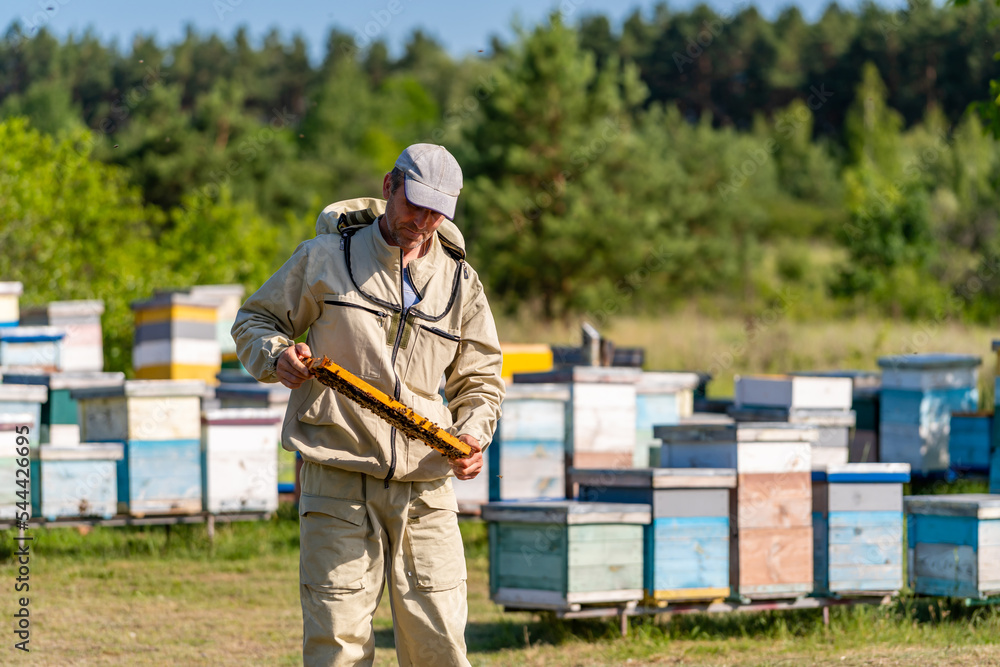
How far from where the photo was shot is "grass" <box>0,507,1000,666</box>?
5578 millimetres

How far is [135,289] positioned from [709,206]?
21.1 m

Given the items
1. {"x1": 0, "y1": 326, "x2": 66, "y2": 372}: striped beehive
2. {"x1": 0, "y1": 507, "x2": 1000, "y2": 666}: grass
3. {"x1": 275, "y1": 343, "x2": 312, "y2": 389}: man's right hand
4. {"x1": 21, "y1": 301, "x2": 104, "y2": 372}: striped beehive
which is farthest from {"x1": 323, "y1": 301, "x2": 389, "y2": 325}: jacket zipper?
{"x1": 21, "y1": 301, "x2": 104, "y2": 372}: striped beehive

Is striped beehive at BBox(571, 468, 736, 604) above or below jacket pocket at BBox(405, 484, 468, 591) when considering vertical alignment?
below

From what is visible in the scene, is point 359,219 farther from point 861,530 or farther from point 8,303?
point 8,303

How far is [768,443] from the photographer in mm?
5832

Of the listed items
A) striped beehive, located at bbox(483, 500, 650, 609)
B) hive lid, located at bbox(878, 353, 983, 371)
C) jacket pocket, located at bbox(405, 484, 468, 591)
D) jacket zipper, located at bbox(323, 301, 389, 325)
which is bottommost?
striped beehive, located at bbox(483, 500, 650, 609)

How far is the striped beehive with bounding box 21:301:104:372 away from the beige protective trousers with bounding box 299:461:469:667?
24.7ft

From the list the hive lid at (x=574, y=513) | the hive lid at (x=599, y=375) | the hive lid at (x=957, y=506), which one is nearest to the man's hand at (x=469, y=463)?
the hive lid at (x=574, y=513)

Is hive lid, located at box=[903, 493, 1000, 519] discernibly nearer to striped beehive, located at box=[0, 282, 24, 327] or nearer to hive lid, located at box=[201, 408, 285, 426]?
hive lid, located at box=[201, 408, 285, 426]

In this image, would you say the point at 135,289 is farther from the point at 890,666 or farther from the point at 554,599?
the point at 890,666

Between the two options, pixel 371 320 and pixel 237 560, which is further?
pixel 237 560

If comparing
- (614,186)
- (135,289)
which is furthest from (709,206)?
(135,289)

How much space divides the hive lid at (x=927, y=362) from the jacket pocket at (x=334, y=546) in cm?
679

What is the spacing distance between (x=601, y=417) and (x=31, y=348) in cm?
507
